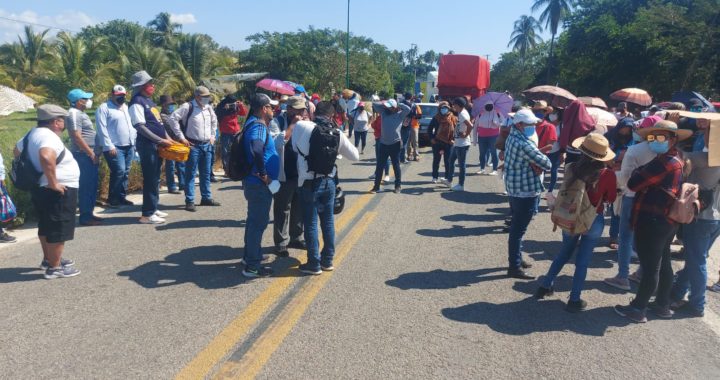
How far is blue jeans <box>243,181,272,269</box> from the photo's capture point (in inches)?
204

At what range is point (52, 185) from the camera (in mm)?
4824

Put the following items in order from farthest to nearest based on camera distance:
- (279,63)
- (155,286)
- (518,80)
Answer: (518,80)
(279,63)
(155,286)

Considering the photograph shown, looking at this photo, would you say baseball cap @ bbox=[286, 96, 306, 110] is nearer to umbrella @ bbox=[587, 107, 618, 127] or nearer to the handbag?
the handbag

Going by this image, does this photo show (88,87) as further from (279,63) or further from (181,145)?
(181,145)

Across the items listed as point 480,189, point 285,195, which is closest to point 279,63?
point 480,189

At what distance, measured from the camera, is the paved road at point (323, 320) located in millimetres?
3592

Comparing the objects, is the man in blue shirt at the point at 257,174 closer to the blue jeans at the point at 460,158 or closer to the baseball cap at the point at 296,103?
the baseball cap at the point at 296,103

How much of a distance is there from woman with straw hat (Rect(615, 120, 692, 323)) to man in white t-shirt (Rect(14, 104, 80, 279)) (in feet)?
17.0

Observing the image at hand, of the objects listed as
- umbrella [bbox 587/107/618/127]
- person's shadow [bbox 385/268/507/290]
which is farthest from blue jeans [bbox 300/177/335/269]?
umbrella [bbox 587/107/618/127]

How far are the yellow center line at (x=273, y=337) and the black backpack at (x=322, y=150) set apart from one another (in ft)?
3.75

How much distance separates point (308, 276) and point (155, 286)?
1.48m

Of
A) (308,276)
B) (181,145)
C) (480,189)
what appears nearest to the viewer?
(308,276)

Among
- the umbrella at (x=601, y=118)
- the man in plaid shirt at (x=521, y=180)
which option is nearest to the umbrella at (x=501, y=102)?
the umbrella at (x=601, y=118)

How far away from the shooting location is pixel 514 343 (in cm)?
400
